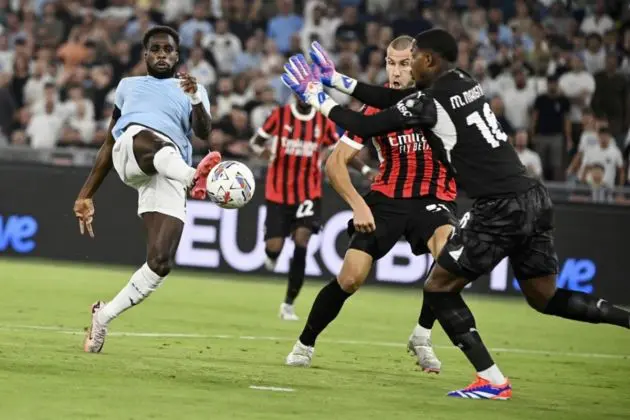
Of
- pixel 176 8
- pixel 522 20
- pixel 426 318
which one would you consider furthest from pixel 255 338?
pixel 176 8

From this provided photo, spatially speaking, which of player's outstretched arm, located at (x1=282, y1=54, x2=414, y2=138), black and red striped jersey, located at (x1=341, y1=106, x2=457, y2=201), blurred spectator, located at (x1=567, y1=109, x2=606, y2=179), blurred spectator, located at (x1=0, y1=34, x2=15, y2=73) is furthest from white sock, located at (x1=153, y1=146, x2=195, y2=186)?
blurred spectator, located at (x1=0, y1=34, x2=15, y2=73)

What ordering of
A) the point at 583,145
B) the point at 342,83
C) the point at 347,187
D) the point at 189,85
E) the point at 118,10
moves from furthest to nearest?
1. the point at 118,10
2. the point at 583,145
3. the point at 347,187
4. the point at 189,85
5. the point at 342,83

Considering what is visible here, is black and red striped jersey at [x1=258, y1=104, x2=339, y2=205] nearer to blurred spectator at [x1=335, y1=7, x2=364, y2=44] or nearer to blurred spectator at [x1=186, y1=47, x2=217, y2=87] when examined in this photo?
blurred spectator at [x1=186, y1=47, x2=217, y2=87]

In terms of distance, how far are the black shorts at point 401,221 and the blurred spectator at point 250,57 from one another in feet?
42.5

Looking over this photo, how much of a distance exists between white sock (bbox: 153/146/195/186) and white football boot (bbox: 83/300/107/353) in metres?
1.17

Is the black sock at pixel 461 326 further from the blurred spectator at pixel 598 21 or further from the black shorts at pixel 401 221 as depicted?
the blurred spectator at pixel 598 21

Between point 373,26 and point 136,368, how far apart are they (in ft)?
48.7

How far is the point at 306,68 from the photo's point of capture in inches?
358

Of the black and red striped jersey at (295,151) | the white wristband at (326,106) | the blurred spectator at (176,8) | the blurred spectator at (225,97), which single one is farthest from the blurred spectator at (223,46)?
the white wristband at (326,106)

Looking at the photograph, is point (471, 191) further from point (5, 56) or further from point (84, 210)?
point (5, 56)

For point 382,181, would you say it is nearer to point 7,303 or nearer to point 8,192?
point 7,303

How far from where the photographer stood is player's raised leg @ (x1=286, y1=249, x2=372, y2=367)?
32.9 feet

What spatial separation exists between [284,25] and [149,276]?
14705 millimetres

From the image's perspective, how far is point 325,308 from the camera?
10.1 metres
